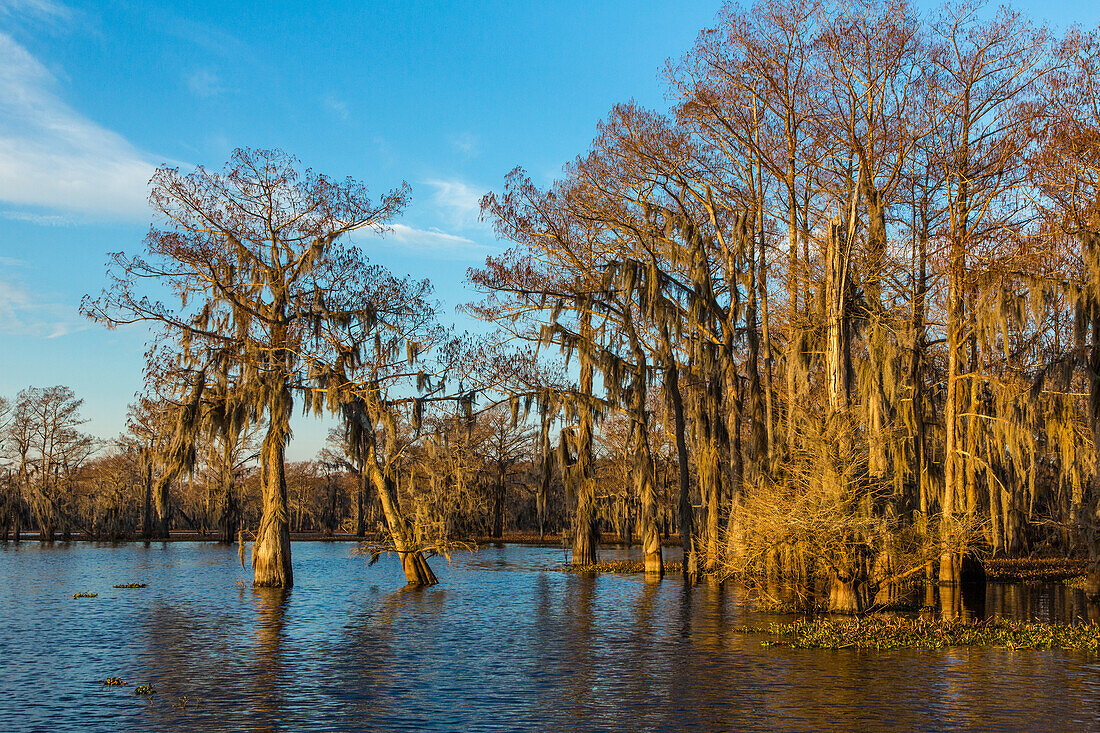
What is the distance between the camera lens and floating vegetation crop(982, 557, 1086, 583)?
2988 cm

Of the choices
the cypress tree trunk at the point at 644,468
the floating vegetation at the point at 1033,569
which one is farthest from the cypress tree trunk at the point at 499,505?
the floating vegetation at the point at 1033,569

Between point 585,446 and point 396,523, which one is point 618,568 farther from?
point 396,523

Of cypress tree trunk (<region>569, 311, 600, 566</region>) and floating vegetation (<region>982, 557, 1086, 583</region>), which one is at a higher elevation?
cypress tree trunk (<region>569, 311, 600, 566</region>)

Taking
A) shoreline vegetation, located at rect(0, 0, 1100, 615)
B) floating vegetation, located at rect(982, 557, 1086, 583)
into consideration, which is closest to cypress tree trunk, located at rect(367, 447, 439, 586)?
shoreline vegetation, located at rect(0, 0, 1100, 615)

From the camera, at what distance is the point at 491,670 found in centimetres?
1472

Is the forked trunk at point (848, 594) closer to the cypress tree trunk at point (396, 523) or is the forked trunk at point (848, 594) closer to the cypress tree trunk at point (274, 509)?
the cypress tree trunk at point (396, 523)

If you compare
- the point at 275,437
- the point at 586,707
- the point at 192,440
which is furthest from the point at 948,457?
the point at 192,440

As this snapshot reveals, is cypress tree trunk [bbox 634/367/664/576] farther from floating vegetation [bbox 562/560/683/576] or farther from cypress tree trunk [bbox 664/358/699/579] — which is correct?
floating vegetation [bbox 562/560/683/576]

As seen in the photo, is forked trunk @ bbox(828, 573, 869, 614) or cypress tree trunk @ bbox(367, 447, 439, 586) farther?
cypress tree trunk @ bbox(367, 447, 439, 586)

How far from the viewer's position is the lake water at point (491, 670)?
37.0ft

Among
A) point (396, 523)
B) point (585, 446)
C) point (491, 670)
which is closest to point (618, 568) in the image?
point (585, 446)

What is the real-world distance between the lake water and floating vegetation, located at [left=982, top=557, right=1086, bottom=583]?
420cm

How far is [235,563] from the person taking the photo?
136 feet

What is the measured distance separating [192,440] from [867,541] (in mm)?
18768
